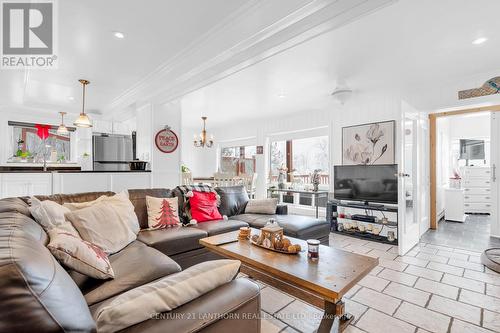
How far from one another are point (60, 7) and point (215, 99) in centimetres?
278

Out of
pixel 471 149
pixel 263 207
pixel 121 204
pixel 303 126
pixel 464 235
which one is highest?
pixel 303 126

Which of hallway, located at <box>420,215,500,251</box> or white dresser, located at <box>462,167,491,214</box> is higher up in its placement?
white dresser, located at <box>462,167,491,214</box>

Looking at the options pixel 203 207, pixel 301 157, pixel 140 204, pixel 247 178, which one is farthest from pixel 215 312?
pixel 301 157

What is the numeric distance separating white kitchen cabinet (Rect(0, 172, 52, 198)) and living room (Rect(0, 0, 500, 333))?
0.08 feet

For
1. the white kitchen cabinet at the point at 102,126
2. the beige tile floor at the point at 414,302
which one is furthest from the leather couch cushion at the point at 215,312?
the white kitchen cabinet at the point at 102,126

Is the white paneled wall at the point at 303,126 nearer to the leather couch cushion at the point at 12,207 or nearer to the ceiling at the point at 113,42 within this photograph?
the ceiling at the point at 113,42

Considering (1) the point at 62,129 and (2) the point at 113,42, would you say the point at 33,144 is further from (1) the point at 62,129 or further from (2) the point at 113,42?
(2) the point at 113,42

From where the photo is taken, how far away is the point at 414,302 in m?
2.09

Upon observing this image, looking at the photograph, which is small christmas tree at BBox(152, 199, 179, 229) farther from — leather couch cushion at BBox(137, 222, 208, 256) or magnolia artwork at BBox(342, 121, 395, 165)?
magnolia artwork at BBox(342, 121, 395, 165)

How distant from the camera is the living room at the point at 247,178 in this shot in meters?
1.05

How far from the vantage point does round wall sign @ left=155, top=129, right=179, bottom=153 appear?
4199 mm

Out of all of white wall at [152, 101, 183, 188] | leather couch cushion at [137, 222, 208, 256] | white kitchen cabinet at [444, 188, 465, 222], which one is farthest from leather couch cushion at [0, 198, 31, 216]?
white kitchen cabinet at [444, 188, 465, 222]

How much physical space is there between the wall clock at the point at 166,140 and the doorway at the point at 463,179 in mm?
4526

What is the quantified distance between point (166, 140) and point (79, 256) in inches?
123
